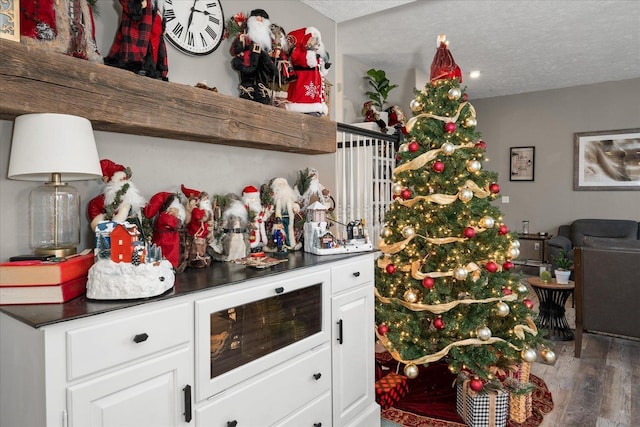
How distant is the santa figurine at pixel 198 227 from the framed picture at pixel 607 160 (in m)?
6.22

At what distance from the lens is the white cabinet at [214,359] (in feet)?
3.34

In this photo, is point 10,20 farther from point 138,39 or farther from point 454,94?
point 454,94

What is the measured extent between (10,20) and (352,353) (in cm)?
182

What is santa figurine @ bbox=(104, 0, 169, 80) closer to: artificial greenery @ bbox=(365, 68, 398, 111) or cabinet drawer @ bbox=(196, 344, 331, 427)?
cabinet drawer @ bbox=(196, 344, 331, 427)

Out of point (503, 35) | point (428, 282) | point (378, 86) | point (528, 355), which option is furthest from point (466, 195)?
point (378, 86)

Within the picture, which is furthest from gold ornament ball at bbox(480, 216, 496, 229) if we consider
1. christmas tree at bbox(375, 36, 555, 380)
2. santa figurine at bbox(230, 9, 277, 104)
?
santa figurine at bbox(230, 9, 277, 104)

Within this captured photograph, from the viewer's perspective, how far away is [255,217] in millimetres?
1957

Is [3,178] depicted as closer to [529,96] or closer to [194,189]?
[194,189]

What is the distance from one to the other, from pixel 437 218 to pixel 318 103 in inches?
39.6

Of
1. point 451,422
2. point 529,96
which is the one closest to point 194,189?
point 451,422

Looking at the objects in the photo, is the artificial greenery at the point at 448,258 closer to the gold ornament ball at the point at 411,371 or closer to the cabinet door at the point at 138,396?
the gold ornament ball at the point at 411,371

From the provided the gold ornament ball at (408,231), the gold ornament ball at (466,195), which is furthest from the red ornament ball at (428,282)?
the gold ornament ball at (466,195)

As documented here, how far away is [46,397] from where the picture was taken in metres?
0.97

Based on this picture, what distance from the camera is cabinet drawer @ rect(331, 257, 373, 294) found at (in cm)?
189
